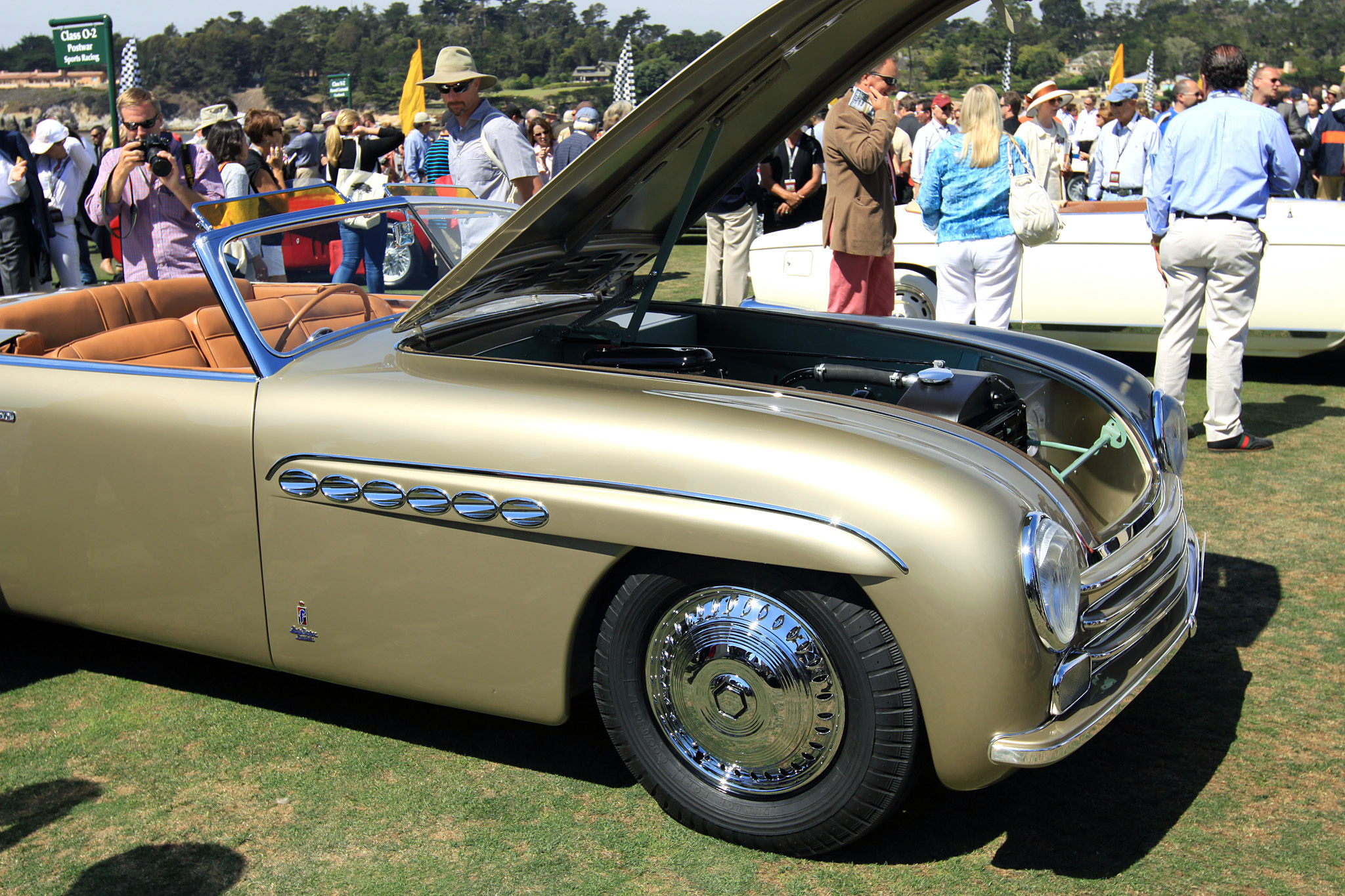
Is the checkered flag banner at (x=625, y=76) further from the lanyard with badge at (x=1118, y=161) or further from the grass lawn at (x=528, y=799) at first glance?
the grass lawn at (x=528, y=799)

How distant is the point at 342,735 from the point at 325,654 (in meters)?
0.37

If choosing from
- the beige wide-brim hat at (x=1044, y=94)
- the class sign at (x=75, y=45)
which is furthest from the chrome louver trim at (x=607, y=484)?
the class sign at (x=75, y=45)

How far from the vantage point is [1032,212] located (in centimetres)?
568

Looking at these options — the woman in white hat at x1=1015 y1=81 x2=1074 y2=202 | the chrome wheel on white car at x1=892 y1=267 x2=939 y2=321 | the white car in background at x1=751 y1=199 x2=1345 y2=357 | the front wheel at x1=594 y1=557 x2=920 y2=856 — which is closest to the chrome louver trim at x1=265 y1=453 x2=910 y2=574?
the front wheel at x1=594 y1=557 x2=920 y2=856

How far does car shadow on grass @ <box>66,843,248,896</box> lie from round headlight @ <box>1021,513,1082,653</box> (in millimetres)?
1780

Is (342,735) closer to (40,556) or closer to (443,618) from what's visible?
(443,618)

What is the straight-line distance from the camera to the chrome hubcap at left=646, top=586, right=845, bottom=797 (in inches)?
89.9

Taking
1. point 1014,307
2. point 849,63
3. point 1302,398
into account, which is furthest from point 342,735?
point 1302,398

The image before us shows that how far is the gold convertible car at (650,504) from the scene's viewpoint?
→ 2143 mm

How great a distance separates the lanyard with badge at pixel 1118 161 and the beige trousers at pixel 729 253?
4.22 meters

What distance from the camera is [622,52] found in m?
22.4

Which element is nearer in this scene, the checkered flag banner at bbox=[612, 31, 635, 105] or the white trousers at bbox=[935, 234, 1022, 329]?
the white trousers at bbox=[935, 234, 1022, 329]

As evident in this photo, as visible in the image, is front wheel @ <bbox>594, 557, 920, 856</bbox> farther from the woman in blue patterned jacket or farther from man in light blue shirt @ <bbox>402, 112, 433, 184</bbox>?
man in light blue shirt @ <bbox>402, 112, 433, 184</bbox>

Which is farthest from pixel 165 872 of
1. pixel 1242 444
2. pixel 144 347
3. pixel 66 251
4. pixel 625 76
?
pixel 625 76
